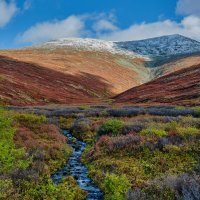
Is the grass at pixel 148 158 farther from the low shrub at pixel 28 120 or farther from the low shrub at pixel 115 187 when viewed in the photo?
the low shrub at pixel 28 120

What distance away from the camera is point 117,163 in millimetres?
19281

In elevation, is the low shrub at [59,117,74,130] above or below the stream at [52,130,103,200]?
above

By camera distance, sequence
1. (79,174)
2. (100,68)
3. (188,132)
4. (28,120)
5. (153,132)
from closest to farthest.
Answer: (79,174) → (188,132) → (153,132) → (28,120) → (100,68)

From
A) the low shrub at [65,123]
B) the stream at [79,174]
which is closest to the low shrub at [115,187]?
the stream at [79,174]

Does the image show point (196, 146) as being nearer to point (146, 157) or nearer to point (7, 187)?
point (146, 157)

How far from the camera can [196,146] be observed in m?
20.4

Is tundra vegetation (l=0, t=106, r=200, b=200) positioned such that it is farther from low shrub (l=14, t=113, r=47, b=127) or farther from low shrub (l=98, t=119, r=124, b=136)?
low shrub (l=14, t=113, r=47, b=127)

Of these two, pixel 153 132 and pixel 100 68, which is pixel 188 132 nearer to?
pixel 153 132

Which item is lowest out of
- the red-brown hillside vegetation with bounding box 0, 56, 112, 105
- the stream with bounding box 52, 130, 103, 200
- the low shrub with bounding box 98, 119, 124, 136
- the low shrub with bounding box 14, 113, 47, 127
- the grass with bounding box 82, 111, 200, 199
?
the stream with bounding box 52, 130, 103, 200

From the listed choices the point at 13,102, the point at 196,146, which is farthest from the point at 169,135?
the point at 13,102

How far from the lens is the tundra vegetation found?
47.8ft

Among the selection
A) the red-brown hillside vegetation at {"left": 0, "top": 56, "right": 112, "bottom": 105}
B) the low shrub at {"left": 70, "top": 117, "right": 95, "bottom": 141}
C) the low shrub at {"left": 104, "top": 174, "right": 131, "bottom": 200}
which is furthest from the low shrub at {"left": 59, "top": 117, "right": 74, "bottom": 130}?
the red-brown hillside vegetation at {"left": 0, "top": 56, "right": 112, "bottom": 105}

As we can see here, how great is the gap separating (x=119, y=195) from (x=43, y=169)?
6180 mm

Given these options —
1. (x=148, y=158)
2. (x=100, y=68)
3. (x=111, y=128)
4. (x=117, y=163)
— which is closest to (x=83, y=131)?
(x=111, y=128)
